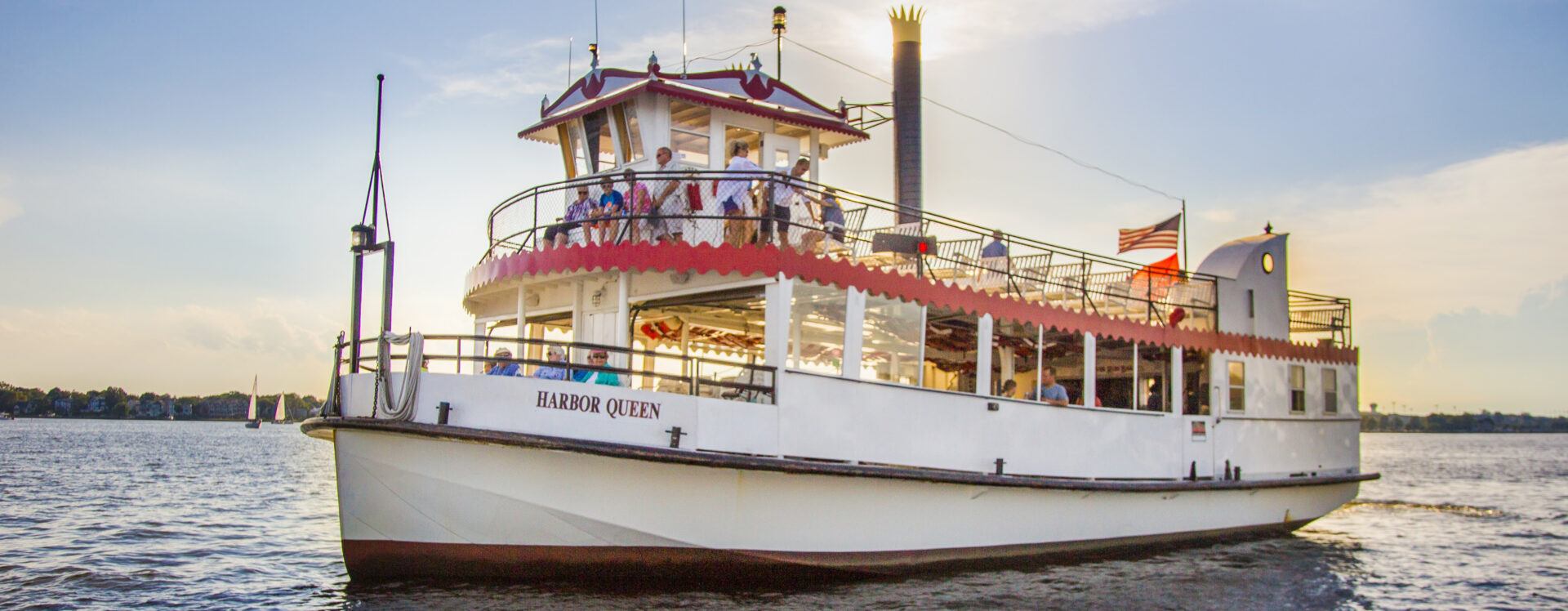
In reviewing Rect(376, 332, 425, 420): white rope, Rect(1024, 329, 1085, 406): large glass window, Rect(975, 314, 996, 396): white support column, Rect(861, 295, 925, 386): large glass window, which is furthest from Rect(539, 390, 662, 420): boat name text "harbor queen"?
Rect(1024, 329, 1085, 406): large glass window

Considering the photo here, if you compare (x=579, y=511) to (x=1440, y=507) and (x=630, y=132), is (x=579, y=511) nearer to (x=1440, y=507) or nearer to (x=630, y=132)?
(x=630, y=132)

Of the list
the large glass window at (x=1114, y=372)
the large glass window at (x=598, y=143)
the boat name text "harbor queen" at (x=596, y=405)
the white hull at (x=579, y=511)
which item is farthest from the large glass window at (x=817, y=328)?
the large glass window at (x=1114, y=372)

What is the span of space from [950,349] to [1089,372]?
5.93 feet

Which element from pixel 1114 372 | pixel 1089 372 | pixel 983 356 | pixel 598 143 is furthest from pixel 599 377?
pixel 1114 372

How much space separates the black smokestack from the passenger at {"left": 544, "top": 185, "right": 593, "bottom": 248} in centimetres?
752

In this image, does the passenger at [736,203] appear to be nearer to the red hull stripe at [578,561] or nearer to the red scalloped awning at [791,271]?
the red scalloped awning at [791,271]

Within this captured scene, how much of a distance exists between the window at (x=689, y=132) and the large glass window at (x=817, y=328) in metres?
2.84

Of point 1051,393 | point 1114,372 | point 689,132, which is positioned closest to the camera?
point 689,132

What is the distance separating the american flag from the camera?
1656 centimetres

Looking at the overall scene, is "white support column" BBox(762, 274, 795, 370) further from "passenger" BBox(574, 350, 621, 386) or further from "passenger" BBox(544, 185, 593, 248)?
"passenger" BBox(544, 185, 593, 248)

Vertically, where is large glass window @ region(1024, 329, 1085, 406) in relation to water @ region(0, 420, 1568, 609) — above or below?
above

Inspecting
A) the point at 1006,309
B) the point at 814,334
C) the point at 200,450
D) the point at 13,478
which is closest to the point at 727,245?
the point at 814,334

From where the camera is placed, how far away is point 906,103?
19.8 metres

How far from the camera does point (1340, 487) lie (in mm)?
17688
